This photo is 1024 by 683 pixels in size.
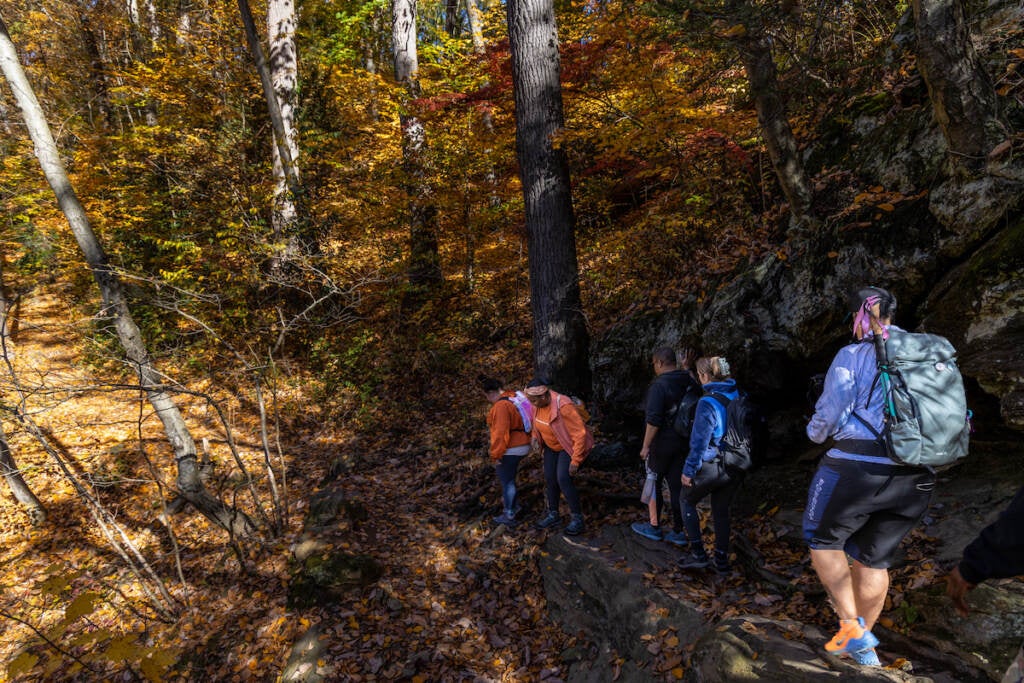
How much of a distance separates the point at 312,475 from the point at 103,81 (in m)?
16.9

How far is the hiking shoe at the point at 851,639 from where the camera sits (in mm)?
2834

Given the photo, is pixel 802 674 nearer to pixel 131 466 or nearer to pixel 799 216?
pixel 799 216

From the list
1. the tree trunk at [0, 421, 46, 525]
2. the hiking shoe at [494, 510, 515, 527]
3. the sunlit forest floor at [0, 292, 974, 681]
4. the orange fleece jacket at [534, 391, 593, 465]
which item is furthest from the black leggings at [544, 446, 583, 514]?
the tree trunk at [0, 421, 46, 525]

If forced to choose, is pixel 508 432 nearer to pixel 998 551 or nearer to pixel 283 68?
pixel 998 551

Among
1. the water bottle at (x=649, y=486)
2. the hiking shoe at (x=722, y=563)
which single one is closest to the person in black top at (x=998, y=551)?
the hiking shoe at (x=722, y=563)

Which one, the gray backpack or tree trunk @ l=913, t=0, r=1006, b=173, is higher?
tree trunk @ l=913, t=0, r=1006, b=173

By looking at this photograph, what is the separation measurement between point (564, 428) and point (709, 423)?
1567 millimetres

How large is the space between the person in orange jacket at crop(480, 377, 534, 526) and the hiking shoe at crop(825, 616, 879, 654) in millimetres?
3266

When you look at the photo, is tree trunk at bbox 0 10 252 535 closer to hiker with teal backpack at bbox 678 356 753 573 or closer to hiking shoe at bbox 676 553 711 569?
hiking shoe at bbox 676 553 711 569

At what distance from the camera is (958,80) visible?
398cm

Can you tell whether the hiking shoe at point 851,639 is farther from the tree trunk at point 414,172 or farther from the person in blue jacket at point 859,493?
the tree trunk at point 414,172

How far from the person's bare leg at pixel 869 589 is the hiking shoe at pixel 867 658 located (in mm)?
121

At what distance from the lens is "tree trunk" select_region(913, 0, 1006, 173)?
3.91m

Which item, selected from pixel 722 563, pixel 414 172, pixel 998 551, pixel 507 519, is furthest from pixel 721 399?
pixel 414 172
